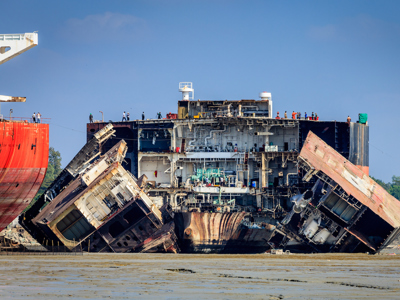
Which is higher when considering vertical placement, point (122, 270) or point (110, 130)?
point (110, 130)

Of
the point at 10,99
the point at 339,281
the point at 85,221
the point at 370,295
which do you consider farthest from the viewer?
the point at 10,99

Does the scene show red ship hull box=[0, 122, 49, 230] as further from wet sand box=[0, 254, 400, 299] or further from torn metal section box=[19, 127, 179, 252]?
wet sand box=[0, 254, 400, 299]

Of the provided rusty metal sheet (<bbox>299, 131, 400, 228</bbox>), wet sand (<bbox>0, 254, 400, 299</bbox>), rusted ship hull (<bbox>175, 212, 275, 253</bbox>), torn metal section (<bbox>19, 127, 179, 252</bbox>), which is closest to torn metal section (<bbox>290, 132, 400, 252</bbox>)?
rusty metal sheet (<bbox>299, 131, 400, 228</bbox>)

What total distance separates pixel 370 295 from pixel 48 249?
25.0 meters

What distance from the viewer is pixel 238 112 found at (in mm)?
53562

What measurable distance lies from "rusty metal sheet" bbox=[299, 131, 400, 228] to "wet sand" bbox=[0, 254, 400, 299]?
4935 mm

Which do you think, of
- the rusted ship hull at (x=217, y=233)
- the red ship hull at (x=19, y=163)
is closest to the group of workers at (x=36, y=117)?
the red ship hull at (x=19, y=163)

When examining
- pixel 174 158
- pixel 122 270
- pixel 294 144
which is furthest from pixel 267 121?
pixel 122 270

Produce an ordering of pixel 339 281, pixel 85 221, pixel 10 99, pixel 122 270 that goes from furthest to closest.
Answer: pixel 10 99 → pixel 85 221 → pixel 122 270 → pixel 339 281

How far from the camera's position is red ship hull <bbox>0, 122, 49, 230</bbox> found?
47406mm

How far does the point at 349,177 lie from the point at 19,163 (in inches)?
736

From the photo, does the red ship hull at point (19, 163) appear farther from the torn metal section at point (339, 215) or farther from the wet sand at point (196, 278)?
the torn metal section at point (339, 215)

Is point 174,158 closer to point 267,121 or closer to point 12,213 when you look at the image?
point 267,121

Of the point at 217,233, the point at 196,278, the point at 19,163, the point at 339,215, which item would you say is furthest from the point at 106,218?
the point at 196,278
